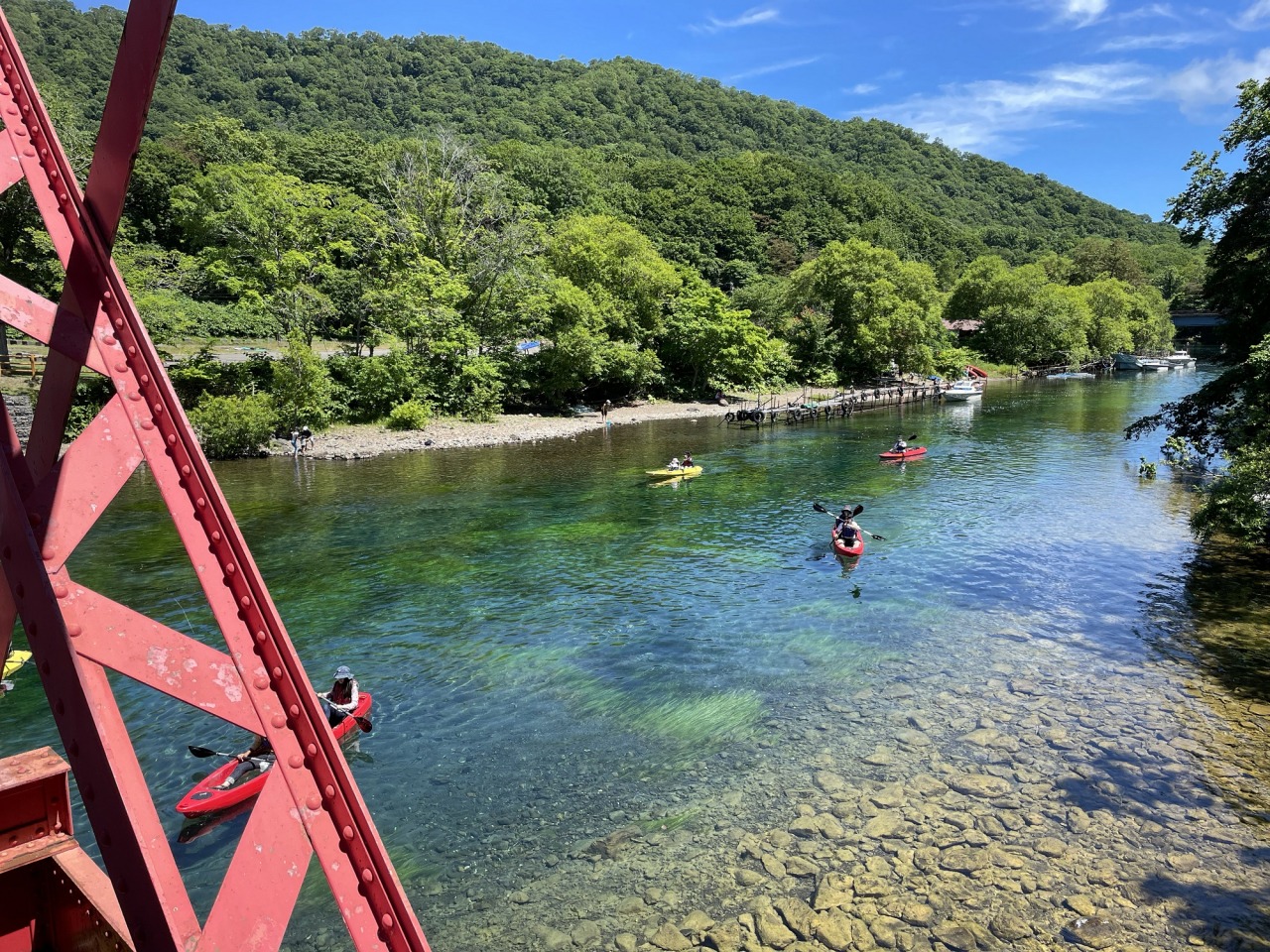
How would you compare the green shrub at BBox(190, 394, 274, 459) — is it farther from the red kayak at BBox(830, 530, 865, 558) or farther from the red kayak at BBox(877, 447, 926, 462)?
the red kayak at BBox(877, 447, 926, 462)

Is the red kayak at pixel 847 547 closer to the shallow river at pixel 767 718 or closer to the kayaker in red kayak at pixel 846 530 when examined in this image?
the kayaker in red kayak at pixel 846 530

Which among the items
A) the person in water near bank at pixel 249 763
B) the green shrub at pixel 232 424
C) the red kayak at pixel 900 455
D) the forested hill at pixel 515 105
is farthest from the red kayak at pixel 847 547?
the forested hill at pixel 515 105

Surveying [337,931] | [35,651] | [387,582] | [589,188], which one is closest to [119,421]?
[35,651]

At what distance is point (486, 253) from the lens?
47.3 meters

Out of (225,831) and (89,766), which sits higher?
(89,766)

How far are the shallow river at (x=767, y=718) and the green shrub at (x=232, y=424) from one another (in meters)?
7.57

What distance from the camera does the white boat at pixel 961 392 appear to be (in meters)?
65.3

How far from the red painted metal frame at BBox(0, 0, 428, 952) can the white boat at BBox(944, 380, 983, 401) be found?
7008 centimetres

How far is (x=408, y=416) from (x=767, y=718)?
33.3 metres

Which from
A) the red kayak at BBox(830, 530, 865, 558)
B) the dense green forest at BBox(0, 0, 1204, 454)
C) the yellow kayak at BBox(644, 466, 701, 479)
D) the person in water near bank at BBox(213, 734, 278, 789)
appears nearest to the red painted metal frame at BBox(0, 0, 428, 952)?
the person in water near bank at BBox(213, 734, 278, 789)

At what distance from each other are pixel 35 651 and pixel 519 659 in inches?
541

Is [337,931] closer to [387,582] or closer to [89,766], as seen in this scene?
[89,766]

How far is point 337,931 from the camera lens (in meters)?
8.47

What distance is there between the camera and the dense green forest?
127ft
